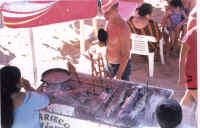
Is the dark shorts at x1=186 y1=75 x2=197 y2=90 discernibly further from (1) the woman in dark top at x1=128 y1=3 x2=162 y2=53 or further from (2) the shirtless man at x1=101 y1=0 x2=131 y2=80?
(1) the woman in dark top at x1=128 y1=3 x2=162 y2=53

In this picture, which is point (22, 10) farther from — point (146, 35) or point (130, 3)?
point (146, 35)

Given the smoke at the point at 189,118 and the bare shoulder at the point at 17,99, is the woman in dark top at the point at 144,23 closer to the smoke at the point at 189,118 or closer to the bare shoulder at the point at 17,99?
the smoke at the point at 189,118

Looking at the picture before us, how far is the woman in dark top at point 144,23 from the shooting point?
4.18 m

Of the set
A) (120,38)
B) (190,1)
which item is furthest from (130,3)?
(190,1)

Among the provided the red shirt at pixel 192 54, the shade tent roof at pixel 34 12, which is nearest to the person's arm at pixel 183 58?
the red shirt at pixel 192 54

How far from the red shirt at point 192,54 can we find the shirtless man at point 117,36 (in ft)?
2.19

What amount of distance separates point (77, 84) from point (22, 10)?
2.94 ft

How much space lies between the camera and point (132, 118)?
7.69 feet

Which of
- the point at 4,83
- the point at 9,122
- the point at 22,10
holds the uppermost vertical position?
the point at 22,10

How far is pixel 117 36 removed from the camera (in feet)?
10.7

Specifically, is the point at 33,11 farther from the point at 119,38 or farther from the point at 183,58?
the point at 183,58

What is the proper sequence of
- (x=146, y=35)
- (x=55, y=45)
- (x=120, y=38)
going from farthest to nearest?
(x=55, y=45) < (x=146, y=35) < (x=120, y=38)

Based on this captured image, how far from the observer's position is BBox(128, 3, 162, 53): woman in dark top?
4.18 meters

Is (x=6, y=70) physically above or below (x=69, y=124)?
Answer: above
